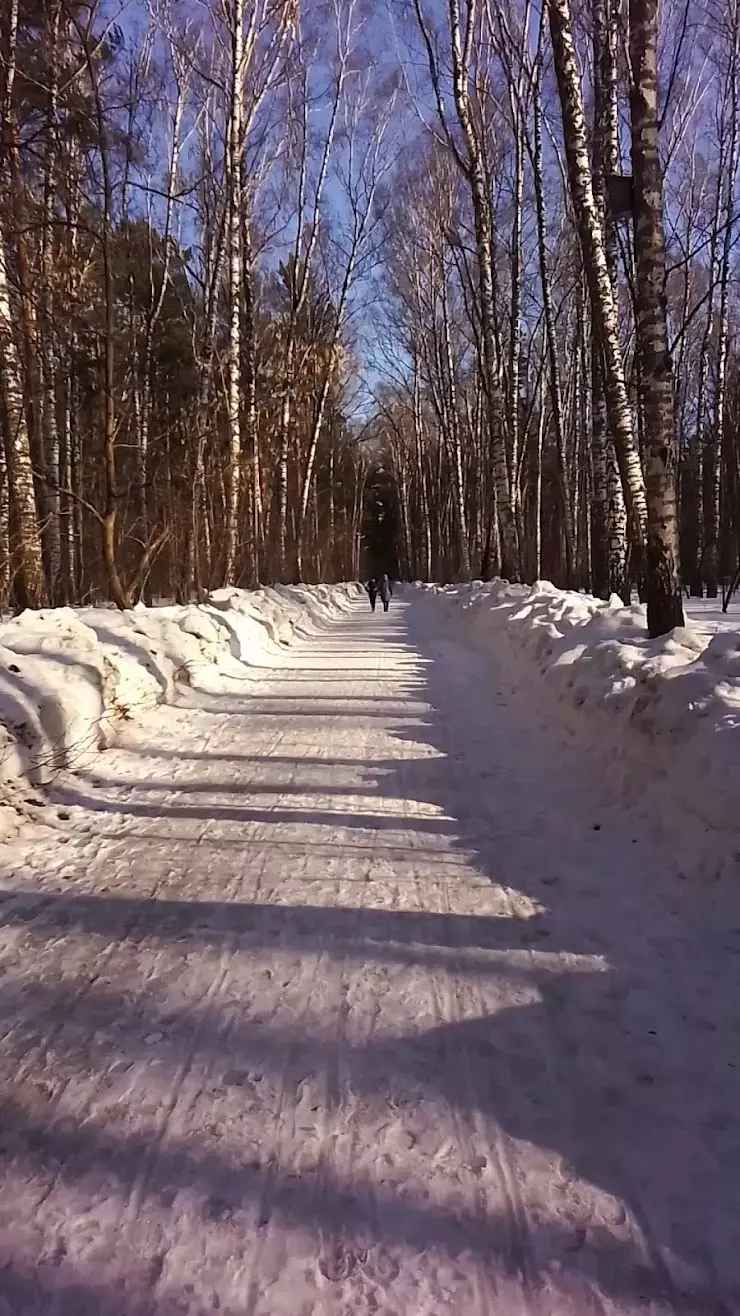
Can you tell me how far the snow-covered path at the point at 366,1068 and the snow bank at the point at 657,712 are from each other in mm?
276

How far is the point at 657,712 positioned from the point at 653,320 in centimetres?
411

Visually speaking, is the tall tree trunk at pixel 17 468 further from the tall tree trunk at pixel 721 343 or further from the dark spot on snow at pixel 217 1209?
the tall tree trunk at pixel 721 343

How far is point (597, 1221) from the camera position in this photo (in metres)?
2.04

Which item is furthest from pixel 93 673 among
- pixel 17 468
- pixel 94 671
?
pixel 17 468

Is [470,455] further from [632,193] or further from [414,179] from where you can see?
[632,193]

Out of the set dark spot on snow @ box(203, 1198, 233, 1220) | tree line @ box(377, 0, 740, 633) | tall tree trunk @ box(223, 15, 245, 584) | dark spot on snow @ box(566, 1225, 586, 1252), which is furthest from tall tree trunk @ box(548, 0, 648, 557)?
dark spot on snow @ box(203, 1198, 233, 1220)

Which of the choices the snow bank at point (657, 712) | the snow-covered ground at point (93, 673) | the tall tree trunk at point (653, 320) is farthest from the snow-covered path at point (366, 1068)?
the tall tree trunk at point (653, 320)

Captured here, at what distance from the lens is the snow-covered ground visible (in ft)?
17.7

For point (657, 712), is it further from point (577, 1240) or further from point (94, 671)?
point (94, 671)

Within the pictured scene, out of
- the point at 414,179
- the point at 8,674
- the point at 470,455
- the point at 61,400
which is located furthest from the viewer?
the point at 470,455

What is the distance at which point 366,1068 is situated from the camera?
262cm

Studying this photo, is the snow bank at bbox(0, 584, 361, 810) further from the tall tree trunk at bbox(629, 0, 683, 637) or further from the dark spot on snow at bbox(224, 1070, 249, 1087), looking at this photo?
the tall tree trunk at bbox(629, 0, 683, 637)

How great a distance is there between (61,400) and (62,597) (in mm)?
5872

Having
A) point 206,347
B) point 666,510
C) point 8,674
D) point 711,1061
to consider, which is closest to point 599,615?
point 666,510
